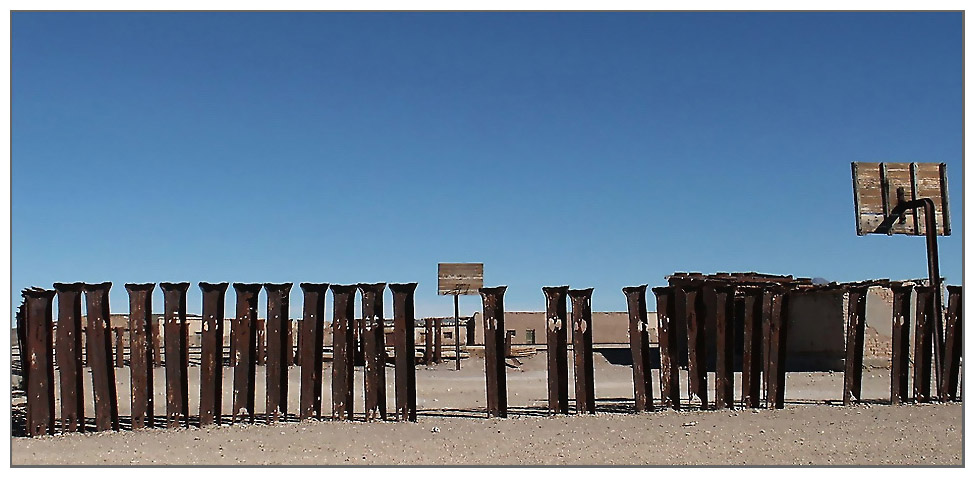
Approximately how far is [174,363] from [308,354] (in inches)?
54.3

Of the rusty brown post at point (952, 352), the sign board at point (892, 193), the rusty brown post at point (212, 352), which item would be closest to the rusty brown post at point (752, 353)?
the rusty brown post at point (952, 352)

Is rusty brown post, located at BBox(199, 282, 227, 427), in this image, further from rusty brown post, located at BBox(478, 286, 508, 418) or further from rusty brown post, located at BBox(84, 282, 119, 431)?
rusty brown post, located at BBox(478, 286, 508, 418)

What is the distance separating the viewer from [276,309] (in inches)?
403

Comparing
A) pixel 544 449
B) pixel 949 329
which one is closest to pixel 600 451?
pixel 544 449

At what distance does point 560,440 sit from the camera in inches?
367

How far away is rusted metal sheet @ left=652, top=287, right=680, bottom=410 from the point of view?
1132 cm

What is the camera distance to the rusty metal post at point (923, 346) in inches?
499

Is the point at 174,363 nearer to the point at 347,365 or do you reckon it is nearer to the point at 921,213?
the point at 347,365

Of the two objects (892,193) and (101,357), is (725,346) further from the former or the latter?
(101,357)

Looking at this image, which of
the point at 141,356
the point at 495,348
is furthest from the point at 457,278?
the point at 141,356

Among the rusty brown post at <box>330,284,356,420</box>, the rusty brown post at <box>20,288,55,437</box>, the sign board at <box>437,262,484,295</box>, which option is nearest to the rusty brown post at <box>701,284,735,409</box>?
the rusty brown post at <box>330,284,356,420</box>

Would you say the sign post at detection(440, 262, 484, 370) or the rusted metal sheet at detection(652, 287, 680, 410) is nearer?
the rusted metal sheet at detection(652, 287, 680, 410)

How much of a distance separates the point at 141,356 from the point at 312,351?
174 centimetres

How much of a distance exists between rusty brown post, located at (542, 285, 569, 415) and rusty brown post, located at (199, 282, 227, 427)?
11.6 feet
